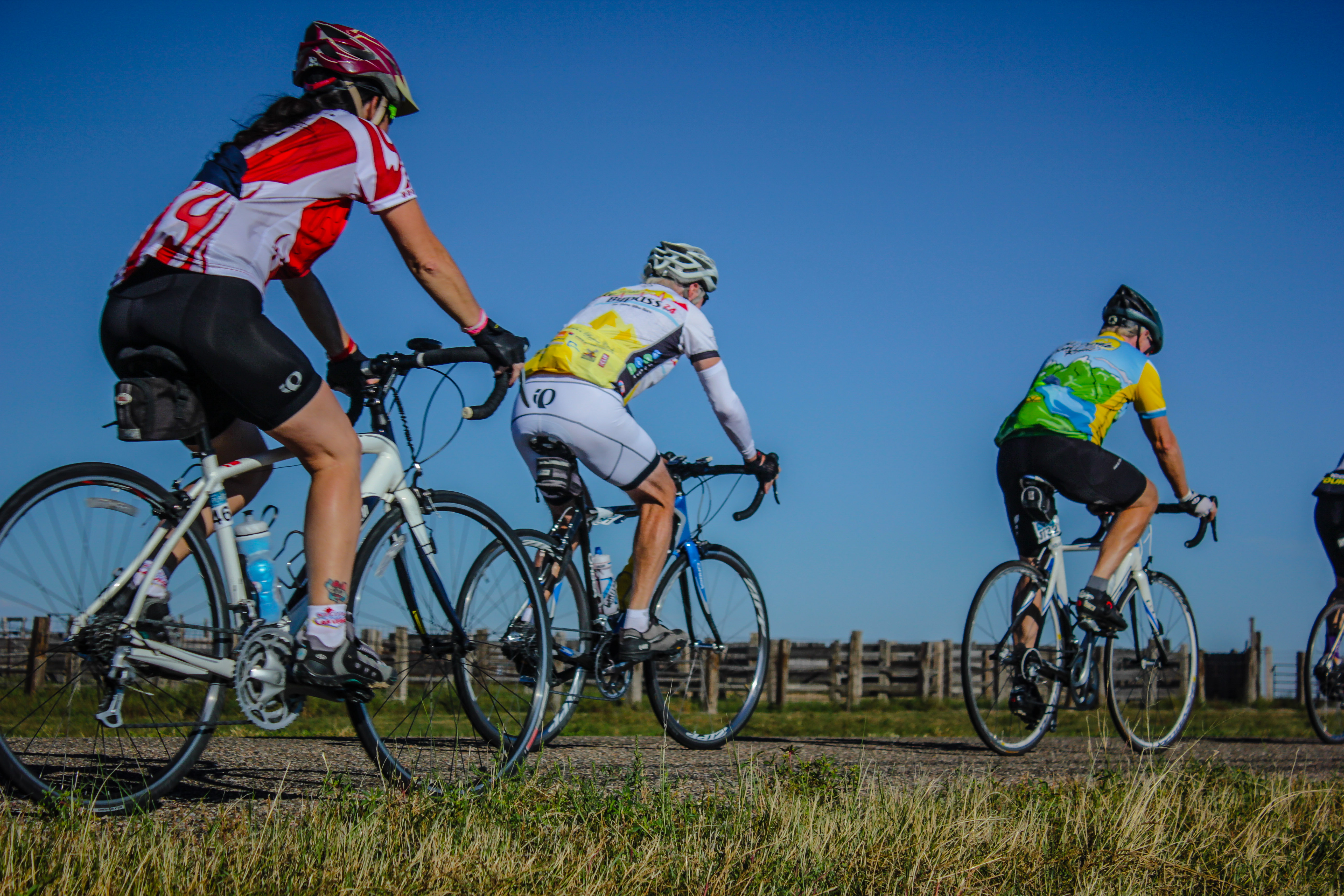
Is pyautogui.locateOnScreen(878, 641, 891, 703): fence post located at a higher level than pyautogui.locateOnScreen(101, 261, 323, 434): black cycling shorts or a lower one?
lower

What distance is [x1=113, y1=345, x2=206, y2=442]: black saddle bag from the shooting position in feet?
9.11

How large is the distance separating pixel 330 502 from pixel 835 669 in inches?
1147

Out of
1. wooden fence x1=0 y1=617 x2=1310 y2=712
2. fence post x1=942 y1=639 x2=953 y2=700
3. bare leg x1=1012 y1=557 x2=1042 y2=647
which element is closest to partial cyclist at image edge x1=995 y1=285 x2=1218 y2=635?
bare leg x1=1012 y1=557 x2=1042 y2=647

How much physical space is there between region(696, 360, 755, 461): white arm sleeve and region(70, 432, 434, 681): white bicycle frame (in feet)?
6.81

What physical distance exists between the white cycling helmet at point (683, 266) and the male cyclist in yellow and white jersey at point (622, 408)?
0.42 ft

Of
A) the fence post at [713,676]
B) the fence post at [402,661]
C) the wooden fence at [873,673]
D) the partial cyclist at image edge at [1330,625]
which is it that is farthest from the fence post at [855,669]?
the fence post at [402,661]

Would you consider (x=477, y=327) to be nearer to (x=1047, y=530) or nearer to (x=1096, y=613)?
(x=1047, y=530)

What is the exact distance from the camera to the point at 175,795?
10.6 feet

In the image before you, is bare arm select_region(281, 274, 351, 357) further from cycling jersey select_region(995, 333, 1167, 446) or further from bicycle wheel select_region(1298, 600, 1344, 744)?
bicycle wheel select_region(1298, 600, 1344, 744)

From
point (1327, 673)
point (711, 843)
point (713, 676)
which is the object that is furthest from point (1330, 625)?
point (713, 676)

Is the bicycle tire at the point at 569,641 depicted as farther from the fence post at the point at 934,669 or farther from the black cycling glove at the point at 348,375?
the fence post at the point at 934,669

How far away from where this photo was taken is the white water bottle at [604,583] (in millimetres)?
4961

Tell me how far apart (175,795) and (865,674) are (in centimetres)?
3058

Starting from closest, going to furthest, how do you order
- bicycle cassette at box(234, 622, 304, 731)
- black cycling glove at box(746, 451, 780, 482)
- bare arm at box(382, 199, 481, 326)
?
bicycle cassette at box(234, 622, 304, 731) < bare arm at box(382, 199, 481, 326) < black cycling glove at box(746, 451, 780, 482)
